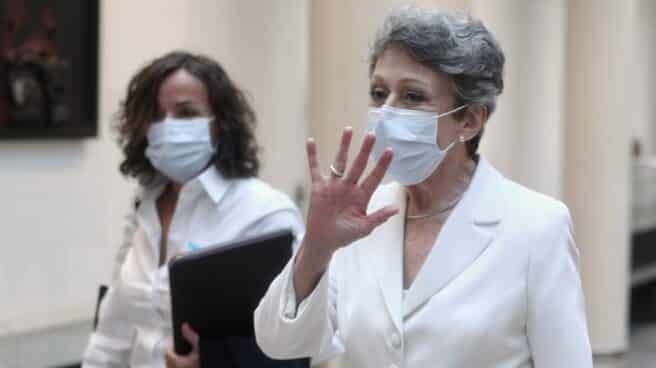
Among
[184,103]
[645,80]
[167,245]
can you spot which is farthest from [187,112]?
[645,80]

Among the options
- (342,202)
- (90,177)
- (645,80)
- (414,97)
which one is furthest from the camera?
(645,80)

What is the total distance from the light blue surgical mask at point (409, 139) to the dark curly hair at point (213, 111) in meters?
1.01

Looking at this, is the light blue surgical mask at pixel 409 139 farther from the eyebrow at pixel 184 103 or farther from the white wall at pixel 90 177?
the white wall at pixel 90 177

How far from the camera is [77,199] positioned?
4.88m

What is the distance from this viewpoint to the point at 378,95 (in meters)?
2.00

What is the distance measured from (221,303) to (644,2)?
10281 mm

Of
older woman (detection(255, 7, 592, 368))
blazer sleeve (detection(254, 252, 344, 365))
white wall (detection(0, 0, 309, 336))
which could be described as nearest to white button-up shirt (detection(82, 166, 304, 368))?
older woman (detection(255, 7, 592, 368))

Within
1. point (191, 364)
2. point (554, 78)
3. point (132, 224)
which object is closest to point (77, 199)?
point (132, 224)

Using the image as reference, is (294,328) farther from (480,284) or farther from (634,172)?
(634,172)

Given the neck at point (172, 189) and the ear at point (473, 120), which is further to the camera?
the neck at point (172, 189)

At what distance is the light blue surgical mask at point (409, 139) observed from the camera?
1955mm

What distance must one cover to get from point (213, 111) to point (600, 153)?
4807mm

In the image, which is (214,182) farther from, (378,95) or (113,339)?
(378,95)

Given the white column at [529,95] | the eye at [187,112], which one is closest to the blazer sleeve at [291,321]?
the eye at [187,112]
